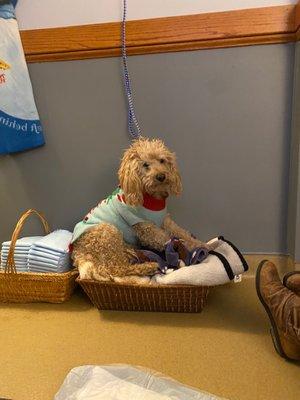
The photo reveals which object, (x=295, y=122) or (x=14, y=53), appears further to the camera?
(x=14, y=53)

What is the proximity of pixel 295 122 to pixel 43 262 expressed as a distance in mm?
1092

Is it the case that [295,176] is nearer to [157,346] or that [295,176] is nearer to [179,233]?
[179,233]

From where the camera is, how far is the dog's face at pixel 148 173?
1349 millimetres

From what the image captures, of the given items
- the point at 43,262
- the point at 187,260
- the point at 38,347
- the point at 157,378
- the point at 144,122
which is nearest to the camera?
the point at 157,378

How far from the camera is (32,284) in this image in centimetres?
144

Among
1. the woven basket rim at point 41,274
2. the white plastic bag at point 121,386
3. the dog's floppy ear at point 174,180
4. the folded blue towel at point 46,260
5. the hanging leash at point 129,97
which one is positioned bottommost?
the white plastic bag at point 121,386

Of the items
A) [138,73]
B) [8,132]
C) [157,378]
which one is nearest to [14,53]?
[8,132]

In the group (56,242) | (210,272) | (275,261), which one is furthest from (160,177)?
(275,261)

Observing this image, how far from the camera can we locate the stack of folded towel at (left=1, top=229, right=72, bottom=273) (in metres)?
1.45

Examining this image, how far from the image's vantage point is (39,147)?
167 centimetres

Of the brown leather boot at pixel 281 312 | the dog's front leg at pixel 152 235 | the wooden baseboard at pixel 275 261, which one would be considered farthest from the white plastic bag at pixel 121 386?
the wooden baseboard at pixel 275 261

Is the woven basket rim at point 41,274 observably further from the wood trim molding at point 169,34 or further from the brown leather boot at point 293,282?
the wood trim molding at point 169,34

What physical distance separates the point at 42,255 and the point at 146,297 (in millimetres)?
452

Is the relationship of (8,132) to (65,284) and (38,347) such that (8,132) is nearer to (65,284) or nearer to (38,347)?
(65,284)
